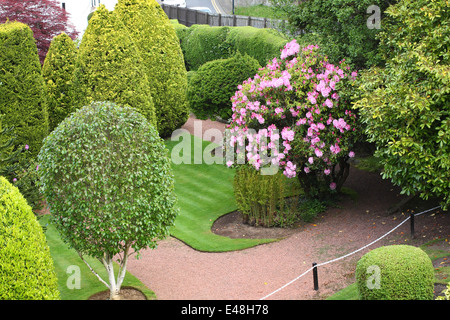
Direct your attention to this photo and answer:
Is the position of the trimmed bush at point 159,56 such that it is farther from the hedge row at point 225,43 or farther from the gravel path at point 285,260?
the gravel path at point 285,260

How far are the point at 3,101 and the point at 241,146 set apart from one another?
684 cm

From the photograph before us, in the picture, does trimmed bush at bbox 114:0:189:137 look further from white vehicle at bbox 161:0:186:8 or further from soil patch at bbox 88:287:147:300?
white vehicle at bbox 161:0:186:8

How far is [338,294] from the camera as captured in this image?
995cm

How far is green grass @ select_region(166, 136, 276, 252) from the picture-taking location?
1369cm

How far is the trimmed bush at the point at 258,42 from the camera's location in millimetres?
22850

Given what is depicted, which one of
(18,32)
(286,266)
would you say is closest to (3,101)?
(18,32)

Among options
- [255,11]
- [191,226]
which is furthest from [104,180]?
[255,11]

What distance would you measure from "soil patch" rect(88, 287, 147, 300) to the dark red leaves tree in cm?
1560

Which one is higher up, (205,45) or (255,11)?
(255,11)

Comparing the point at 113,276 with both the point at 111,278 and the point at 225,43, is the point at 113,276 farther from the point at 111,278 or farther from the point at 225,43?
the point at 225,43

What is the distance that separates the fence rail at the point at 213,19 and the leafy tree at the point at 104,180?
1952 centimetres

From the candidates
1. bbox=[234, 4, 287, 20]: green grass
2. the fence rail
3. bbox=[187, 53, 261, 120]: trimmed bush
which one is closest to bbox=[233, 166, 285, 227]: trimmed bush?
bbox=[187, 53, 261, 120]: trimmed bush

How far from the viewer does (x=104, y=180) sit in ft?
29.9

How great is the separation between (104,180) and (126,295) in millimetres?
2819
